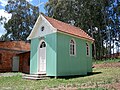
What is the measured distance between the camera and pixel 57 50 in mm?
17797

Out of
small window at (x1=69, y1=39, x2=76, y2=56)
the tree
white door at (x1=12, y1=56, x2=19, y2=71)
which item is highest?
the tree

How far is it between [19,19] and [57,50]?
3331 cm

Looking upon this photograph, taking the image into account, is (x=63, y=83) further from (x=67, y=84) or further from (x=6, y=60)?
(x=6, y=60)

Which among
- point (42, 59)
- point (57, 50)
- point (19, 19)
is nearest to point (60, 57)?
point (57, 50)

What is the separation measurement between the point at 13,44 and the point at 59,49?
14.1m

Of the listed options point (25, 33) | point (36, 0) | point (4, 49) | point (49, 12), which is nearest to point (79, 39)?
point (36, 0)

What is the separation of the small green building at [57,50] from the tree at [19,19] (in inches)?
1159

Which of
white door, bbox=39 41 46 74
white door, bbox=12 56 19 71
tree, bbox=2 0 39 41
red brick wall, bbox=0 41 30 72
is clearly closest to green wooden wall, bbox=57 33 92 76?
white door, bbox=39 41 46 74

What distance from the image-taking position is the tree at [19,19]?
161ft

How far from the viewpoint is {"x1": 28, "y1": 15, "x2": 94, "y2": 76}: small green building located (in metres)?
18.0

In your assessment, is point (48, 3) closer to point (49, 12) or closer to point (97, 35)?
point (49, 12)

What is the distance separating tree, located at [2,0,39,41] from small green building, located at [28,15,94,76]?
29.4 meters

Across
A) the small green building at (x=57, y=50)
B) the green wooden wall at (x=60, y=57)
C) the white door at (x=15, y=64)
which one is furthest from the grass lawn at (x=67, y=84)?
the white door at (x=15, y=64)

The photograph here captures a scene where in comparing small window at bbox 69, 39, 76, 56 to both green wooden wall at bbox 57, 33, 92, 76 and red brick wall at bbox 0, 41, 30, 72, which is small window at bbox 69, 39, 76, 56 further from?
red brick wall at bbox 0, 41, 30, 72
